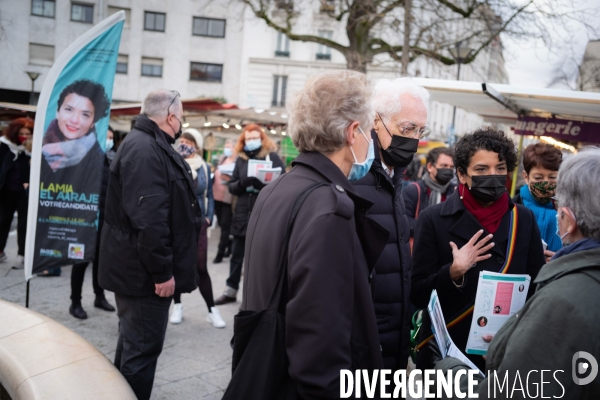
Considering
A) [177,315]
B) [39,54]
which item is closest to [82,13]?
[39,54]

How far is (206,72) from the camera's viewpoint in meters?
36.6

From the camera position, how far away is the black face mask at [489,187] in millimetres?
2914

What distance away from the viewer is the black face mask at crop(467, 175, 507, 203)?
9.56 feet

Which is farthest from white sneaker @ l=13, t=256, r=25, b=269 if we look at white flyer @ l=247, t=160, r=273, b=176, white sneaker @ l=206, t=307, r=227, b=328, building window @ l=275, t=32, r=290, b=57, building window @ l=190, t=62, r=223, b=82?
building window @ l=275, t=32, r=290, b=57

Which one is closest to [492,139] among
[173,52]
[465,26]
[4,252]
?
[4,252]

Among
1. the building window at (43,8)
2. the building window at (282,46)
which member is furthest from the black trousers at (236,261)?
the building window at (282,46)

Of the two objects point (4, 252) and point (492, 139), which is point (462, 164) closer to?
point (492, 139)

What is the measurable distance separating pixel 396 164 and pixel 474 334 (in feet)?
2.99

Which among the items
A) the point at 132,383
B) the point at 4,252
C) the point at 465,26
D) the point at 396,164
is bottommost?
the point at 4,252

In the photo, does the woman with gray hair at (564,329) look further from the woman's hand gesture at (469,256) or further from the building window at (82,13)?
the building window at (82,13)

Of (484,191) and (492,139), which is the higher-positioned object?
(492,139)

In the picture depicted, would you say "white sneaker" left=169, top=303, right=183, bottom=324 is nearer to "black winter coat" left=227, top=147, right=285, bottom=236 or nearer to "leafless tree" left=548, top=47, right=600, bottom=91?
"black winter coat" left=227, top=147, right=285, bottom=236

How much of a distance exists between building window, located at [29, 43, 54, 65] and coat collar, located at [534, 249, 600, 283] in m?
7.60

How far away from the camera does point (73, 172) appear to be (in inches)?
190
